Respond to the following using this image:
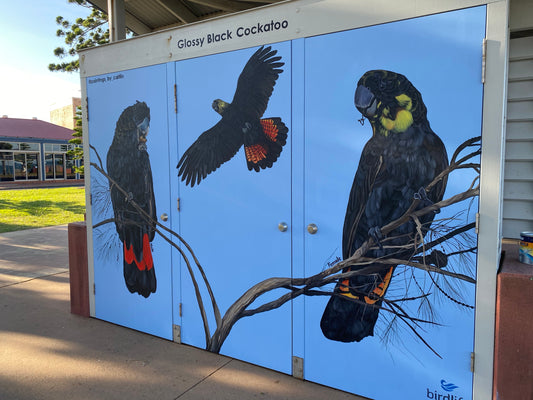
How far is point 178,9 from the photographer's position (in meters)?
6.08

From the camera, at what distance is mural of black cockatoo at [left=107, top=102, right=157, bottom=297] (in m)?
3.86

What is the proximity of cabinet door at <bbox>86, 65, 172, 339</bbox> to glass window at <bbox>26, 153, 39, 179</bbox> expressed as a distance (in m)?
29.0

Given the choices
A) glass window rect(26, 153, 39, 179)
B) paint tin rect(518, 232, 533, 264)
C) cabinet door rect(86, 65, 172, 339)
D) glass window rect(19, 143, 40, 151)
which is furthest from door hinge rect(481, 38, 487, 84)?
glass window rect(26, 153, 39, 179)

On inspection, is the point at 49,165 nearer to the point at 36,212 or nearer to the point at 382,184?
the point at 36,212

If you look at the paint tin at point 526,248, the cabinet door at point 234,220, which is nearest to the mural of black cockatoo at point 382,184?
the cabinet door at point 234,220

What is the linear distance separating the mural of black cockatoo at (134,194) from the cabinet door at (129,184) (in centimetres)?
1

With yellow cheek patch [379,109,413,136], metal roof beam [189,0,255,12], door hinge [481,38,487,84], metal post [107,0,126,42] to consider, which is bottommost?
yellow cheek patch [379,109,413,136]

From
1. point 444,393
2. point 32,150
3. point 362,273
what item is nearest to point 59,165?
point 32,150

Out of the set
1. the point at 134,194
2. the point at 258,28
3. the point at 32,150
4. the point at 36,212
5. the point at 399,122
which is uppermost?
the point at 32,150

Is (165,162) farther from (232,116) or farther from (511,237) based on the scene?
(511,237)

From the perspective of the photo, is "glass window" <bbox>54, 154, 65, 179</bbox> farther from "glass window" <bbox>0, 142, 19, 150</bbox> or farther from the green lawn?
the green lawn

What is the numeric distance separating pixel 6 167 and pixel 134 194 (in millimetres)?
29874

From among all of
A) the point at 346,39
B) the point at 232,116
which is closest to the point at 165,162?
the point at 232,116

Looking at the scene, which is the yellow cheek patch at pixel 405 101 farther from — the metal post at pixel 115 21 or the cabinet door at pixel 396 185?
the metal post at pixel 115 21
